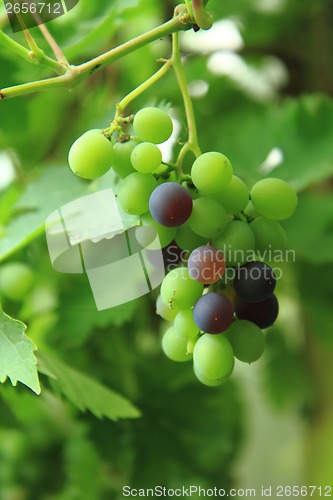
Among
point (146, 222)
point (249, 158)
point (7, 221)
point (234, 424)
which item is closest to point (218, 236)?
point (146, 222)

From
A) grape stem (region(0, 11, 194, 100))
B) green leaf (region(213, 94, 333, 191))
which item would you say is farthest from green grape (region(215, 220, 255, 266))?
green leaf (region(213, 94, 333, 191))

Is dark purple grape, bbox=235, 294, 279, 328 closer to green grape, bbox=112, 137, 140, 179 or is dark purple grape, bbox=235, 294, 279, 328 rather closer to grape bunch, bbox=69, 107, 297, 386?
grape bunch, bbox=69, 107, 297, 386

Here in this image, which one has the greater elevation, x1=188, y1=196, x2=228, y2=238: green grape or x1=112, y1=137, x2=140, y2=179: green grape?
x1=112, y1=137, x2=140, y2=179: green grape

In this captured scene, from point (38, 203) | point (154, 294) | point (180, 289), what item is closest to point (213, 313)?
point (180, 289)

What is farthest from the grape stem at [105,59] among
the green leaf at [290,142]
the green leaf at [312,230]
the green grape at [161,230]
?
the green leaf at [312,230]

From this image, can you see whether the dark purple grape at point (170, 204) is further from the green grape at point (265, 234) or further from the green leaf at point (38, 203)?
the green leaf at point (38, 203)

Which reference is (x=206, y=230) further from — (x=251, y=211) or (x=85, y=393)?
(x=85, y=393)

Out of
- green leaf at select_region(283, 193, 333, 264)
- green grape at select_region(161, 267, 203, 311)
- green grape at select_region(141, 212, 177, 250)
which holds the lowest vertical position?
green leaf at select_region(283, 193, 333, 264)

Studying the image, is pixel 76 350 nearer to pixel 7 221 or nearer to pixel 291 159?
pixel 7 221
